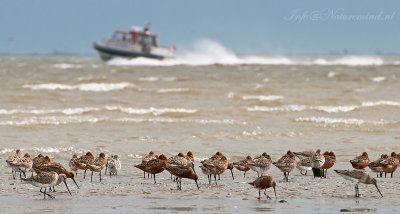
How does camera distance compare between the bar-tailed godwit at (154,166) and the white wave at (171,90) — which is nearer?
the bar-tailed godwit at (154,166)

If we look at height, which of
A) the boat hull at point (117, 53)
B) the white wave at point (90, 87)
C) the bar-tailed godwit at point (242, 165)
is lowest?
the bar-tailed godwit at point (242, 165)

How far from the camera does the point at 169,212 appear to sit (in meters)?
11.6

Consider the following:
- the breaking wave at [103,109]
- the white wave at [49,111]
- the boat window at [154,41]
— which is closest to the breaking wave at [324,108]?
the breaking wave at [103,109]

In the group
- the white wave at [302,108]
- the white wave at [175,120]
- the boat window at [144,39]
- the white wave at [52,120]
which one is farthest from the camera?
the boat window at [144,39]

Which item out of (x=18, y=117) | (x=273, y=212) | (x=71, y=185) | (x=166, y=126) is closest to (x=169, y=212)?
(x=273, y=212)

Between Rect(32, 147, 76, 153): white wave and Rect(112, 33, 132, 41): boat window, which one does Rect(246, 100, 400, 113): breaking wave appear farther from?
Rect(112, 33, 132, 41): boat window

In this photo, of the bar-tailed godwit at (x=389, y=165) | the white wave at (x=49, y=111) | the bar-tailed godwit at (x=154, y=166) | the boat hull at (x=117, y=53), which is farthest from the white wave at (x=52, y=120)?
the boat hull at (x=117, y=53)

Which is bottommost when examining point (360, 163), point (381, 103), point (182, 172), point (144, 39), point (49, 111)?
point (182, 172)

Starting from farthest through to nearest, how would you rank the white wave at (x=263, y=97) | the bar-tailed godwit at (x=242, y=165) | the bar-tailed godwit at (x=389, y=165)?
the white wave at (x=263, y=97) → the bar-tailed godwit at (x=389, y=165) → the bar-tailed godwit at (x=242, y=165)

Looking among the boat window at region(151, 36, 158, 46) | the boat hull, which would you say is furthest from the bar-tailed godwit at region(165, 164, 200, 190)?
the boat window at region(151, 36, 158, 46)

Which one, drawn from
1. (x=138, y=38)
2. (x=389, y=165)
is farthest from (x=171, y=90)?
(x=138, y=38)

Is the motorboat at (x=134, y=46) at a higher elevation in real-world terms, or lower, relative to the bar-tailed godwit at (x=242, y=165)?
higher

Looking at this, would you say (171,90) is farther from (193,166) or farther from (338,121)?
(193,166)

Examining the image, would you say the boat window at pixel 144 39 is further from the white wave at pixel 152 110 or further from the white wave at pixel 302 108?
the white wave at pixel 152 110
